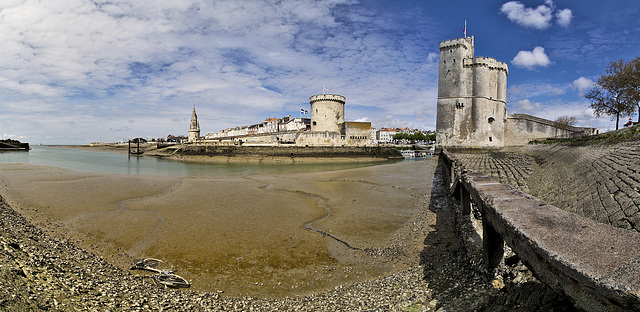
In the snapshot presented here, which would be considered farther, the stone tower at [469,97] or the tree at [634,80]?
the stone tower at [469,97]

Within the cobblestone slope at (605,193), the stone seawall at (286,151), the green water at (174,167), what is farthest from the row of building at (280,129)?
the cobblestone slope at (605,193)

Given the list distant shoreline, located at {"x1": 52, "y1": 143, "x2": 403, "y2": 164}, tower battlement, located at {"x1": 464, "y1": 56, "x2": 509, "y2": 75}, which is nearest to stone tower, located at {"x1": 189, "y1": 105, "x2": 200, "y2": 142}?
distant shoreline, located at {"x1": 52, "y1": 143, "x2": 403, "y2": 164}

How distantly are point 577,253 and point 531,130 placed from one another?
39352mm

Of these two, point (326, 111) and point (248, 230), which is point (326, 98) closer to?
point (326, 111)

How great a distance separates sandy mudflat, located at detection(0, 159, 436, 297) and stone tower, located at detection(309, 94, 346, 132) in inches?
1125

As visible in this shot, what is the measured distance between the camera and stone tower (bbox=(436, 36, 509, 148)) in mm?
32281

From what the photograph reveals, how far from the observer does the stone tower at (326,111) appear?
40344mm

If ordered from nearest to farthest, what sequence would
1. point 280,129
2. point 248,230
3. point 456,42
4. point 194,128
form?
A: point 248,230 < point 456,42 < point 194,128 < point 280,129

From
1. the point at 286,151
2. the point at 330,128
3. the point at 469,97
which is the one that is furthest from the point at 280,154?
the point at 469,97

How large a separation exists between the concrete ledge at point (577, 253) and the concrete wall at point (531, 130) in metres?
37.6

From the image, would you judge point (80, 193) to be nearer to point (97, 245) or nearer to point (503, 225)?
point (97, 245)

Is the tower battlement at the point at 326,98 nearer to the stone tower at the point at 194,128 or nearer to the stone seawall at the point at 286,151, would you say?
the stone seawall at the point at 286,151

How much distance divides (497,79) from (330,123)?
21.4m

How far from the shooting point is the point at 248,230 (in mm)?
7137
